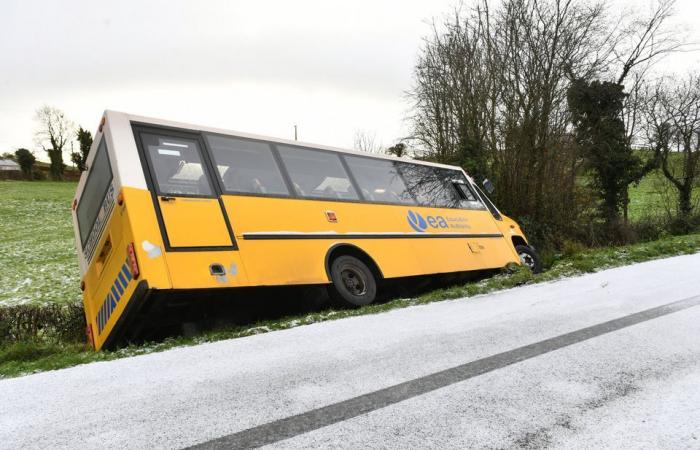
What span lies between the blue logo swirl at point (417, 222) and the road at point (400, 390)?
3307mm

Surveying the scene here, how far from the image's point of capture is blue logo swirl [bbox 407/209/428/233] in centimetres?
784

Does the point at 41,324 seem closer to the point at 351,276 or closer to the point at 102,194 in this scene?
the point at 102,194

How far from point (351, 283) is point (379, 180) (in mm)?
2108

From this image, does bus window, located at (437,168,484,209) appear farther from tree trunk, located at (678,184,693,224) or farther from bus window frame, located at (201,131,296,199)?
tree trunk, located at (678,184,693,224)

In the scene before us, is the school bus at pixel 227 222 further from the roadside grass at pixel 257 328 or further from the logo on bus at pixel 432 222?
the roadside grass at pixel 257 328

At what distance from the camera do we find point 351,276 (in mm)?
6664

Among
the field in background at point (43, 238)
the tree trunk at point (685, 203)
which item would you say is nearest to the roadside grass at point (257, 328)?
the field in background at point (43, 238)

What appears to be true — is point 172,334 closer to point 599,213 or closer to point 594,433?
point 594,433

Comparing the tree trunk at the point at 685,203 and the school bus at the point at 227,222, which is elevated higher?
the school bus at the point at 227,222

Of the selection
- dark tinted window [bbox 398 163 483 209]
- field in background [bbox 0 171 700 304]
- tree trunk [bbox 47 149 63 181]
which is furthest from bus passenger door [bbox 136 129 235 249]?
tree trunk [bbox 47 149 63 181]

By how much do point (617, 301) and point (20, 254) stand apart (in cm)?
2068

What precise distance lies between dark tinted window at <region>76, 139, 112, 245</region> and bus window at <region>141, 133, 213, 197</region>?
51 centimetres

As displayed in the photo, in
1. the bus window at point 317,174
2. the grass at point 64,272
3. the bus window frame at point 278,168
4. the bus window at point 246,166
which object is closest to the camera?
the grass at point 64,272

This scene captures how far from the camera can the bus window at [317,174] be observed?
21.9 ft
